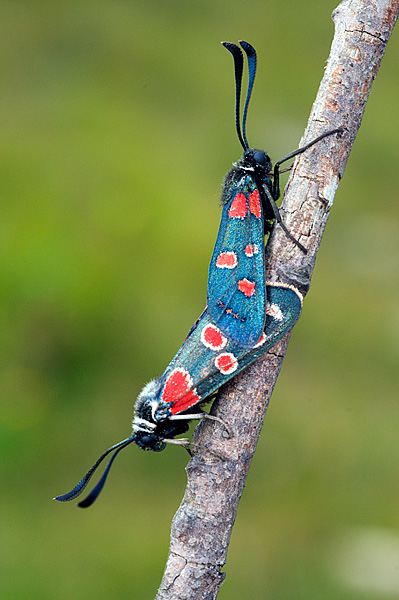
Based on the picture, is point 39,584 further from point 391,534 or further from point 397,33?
point 397,33

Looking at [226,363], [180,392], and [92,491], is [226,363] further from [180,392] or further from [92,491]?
[92,491]

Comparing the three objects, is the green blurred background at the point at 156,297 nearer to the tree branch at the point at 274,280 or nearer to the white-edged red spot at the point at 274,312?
the tree branch at the point at 274,280

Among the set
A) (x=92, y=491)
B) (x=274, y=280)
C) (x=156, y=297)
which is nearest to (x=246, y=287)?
(x=274, y=280)

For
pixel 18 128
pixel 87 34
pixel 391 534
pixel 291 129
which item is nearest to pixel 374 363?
pixel 391 534

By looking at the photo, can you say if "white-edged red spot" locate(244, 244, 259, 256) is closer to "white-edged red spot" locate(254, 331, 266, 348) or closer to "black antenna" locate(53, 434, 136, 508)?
"white-edged red spot" locate(254, 331, 266, 348)

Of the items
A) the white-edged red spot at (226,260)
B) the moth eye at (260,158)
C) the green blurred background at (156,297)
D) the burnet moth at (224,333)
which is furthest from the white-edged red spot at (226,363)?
the green blurred background at (156,297)

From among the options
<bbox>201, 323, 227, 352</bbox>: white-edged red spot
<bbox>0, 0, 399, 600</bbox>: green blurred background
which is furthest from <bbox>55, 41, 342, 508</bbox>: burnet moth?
<bbox>0, 0, 399, 600</bbox>: green blurred background

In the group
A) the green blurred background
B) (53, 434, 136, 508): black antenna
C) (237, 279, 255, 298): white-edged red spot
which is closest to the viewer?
(53, 434, 136, 508): black antenna
